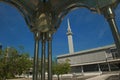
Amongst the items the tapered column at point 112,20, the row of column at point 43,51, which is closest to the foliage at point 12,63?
the row of column at point 43,51

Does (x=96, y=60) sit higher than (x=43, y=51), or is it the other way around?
(x=96, y=60)

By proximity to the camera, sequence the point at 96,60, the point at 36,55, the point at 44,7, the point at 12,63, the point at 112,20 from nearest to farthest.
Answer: the point at 112,20 < the point at 36,55 < the point at 44,7 < the point at 12,63 < the point at 96,60

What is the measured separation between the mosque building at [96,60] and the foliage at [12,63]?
25913 mm

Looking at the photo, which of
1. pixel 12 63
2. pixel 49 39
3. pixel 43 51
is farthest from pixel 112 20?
pixel 12 63

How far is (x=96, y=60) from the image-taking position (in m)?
52.2

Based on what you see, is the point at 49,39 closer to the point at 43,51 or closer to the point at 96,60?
the point at 43,51

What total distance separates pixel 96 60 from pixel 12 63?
3381cm

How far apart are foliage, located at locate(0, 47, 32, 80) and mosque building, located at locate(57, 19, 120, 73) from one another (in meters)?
25.9

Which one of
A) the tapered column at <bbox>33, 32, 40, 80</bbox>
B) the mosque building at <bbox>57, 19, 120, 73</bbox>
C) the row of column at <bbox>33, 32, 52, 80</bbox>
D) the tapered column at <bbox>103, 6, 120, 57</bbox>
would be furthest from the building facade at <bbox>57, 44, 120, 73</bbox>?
the tapered column at <bbox>103, 6, 120, 57</bbox>

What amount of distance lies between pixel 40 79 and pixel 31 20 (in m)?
1.06

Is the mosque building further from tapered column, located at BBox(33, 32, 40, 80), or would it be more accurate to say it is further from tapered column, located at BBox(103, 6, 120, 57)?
tapered column, located at BBox(103, 6, 120, 57)

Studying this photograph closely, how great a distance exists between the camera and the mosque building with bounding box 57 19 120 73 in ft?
151

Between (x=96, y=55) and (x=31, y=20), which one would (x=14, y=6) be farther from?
(x=96, y=55)

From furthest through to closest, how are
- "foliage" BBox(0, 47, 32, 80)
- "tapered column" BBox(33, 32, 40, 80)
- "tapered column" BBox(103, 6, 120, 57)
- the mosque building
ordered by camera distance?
1. the mosque building
2. "foliage" BBox(0, 47, 32, 80)
3. "tapered column" BBox(33, 32, 40, 80)
4. "tapered column" BBox(103, 6, 120, 57)
